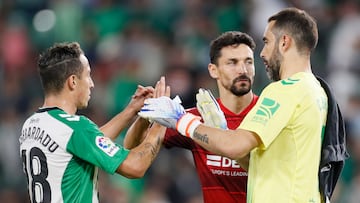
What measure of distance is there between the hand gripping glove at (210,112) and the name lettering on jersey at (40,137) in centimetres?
104

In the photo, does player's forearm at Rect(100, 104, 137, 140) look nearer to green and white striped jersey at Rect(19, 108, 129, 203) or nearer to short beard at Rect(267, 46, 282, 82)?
green and white striped jersey at Rect(19, 108, 129, 203)

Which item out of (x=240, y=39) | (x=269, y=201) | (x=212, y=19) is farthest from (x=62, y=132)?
(x=212, y=19)

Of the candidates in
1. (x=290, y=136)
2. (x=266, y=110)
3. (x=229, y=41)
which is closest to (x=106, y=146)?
(x=266, y=110)

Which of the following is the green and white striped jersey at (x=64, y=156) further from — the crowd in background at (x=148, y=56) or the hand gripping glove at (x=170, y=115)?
the crowd in background at (x=148, y=56)

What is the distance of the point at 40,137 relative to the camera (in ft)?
20.7

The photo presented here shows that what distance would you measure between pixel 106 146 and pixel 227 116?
1.35 meters

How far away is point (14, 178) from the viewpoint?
12391 millimetres

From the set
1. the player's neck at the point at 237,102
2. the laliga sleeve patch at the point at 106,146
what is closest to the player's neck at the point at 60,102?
the laliga sleeve patch at the point at 106,146

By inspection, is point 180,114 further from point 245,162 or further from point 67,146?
point 67,146

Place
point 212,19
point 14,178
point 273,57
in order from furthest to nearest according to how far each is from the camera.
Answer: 1. point 212,19
2. point 14,178
3. point 273,57

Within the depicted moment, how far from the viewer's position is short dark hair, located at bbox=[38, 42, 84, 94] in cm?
642

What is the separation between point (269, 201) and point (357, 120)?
5.73 metres

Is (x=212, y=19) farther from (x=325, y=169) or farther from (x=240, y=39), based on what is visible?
(x=325, y=169)

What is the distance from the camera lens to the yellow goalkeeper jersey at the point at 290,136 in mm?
5941
